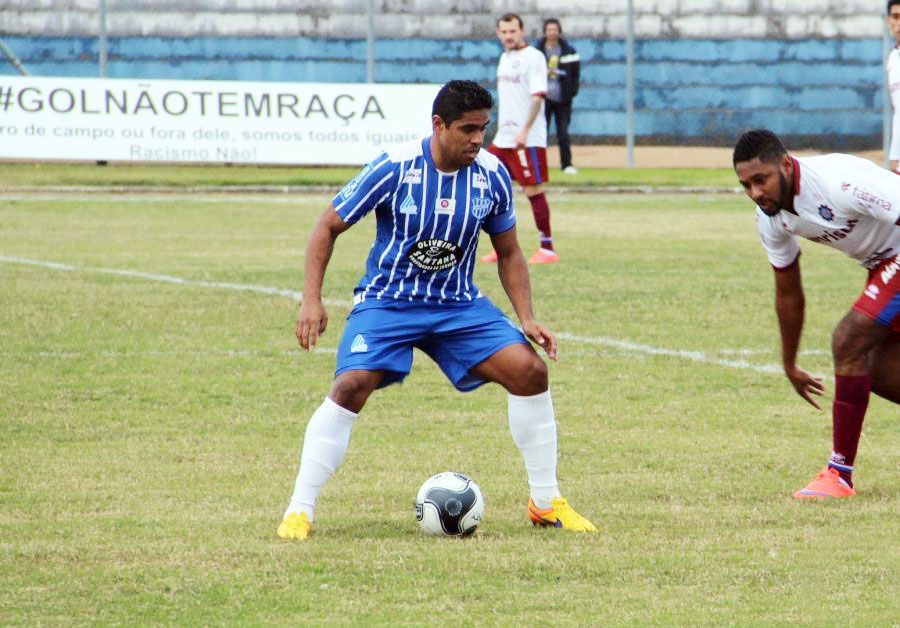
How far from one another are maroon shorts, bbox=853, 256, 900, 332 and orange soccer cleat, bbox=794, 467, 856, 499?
2.15ft

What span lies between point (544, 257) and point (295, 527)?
29.4 feet

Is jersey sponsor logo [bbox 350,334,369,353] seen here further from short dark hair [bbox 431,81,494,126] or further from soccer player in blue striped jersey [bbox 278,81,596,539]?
short dark hair [bbox 431,81,494,126]

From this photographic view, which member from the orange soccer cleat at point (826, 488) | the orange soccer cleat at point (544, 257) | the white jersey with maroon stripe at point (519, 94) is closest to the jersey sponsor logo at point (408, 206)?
the orange soccer cleat at point (826, 488)

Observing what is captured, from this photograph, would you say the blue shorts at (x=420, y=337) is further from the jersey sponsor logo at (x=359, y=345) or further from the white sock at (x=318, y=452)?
the white sock at (x=318, y=452)

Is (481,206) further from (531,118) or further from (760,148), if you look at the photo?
(531,118)

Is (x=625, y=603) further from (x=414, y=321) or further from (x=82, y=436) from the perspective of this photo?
(x=82, y=436)

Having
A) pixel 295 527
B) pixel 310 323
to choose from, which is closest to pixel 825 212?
pixel 310 323

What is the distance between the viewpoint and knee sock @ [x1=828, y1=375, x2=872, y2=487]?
21.2ft

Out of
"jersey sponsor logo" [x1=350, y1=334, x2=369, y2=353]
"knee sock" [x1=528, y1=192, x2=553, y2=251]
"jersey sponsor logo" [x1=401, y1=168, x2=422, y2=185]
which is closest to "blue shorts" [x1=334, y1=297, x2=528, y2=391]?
"jersey sponsor logo" [x1=350, y1=334, x2=369, y2=353]

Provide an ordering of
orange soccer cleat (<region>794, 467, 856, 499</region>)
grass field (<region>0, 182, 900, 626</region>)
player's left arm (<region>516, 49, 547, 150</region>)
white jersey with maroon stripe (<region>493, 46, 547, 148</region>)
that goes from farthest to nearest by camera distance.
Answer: white jersey with maroon stripe (<region>493, 46, 547, 148</region>)
player's left arm (<region>516, 49, 547, 150</region>)
orange soccer cleat (<region>794, 467, 856, 499</region>)
grass field (<region>0, 182, 900, 626</region>)

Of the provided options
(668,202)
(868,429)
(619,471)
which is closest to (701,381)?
(868,429)

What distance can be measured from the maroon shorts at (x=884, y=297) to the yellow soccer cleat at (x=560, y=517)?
4.84 feet

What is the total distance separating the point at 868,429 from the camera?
7.79 meters

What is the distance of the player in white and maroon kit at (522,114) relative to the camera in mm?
14742
